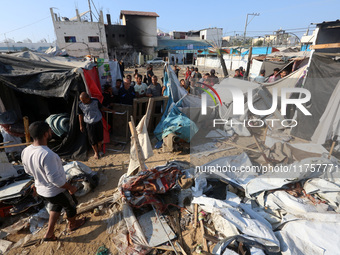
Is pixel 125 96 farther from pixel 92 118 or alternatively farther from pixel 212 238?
pixel 212 238

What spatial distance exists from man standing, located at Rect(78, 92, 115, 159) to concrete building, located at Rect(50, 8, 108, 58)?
2224 centimetres

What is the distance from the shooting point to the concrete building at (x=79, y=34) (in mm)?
22523

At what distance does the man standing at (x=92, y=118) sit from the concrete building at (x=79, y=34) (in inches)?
876

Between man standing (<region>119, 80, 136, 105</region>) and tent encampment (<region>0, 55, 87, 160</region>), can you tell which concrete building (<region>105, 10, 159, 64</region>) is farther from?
man standing (<region>119, 80, 136, 105</region>)

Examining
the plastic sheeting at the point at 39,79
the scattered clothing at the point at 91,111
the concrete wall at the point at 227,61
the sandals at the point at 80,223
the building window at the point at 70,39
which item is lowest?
the sandals at the point at 80,223

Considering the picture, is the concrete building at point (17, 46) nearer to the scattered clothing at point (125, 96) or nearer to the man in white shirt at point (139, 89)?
the man in white shirt at point (139, 89)

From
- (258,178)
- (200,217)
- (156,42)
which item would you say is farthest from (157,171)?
(156,42)

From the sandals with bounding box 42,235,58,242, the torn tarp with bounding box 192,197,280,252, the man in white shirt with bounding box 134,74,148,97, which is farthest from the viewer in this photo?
the man in white shirt with bounding box 134,74,148,97

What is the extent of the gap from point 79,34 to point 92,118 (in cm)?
2433

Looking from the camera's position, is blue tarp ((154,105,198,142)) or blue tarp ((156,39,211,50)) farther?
blue tarp ((156,39,211,50))

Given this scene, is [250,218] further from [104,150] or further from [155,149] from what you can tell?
[104,150]

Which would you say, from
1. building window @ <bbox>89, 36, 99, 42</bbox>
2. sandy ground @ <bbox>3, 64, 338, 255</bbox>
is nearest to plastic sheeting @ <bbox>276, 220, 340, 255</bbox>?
sandy ground @ <bbox>3, 64, 338, 255</bbox>

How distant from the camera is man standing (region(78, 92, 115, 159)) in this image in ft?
13.9

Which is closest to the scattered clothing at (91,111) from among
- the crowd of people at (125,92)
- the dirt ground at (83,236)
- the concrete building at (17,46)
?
the crowd of people at (125,92)
